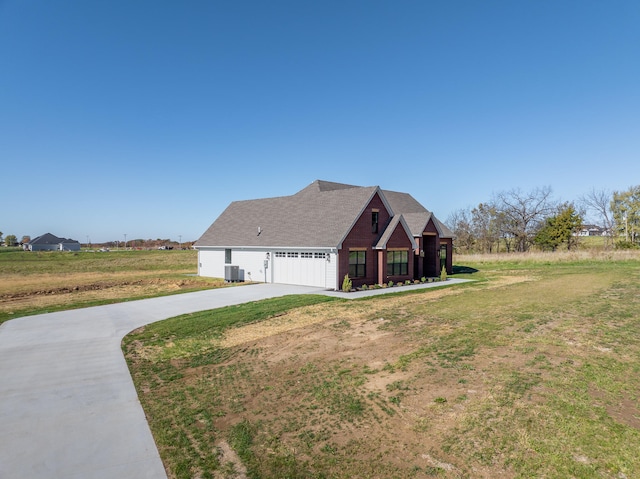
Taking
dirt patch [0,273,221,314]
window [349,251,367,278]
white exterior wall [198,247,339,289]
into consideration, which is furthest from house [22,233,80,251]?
window [349,251,367,278]

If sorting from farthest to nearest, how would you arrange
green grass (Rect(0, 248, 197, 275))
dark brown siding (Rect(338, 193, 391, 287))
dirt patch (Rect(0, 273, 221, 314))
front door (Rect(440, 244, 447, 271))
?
green grass (Rect(0, 248, 197, 275)), front door (Rect(440, 244, 447, 271)), dark brown siding (Rect(338, 193, 391, 287)), dirt patch (Rect(0, 273, 221, 314))

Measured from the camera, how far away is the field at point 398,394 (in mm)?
5551

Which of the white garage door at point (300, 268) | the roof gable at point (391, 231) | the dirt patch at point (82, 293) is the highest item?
the roof gable at point (391, 231)

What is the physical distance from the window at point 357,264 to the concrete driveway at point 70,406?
532 inches

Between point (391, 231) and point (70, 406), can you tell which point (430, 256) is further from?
point (70, 406)

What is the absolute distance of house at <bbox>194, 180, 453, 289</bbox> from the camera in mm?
24656

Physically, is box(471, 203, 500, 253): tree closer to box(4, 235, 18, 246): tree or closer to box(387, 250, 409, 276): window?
box(387, 250, 409, 276): window

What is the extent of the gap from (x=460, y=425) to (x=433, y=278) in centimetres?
2348

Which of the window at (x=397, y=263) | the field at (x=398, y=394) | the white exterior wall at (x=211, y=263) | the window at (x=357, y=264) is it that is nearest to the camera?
the field at (x=398, y=394)

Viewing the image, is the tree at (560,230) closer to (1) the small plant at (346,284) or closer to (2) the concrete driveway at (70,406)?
(1) the small plant at (346,284)

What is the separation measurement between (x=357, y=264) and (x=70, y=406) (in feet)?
62.0

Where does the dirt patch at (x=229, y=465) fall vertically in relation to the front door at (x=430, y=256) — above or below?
below

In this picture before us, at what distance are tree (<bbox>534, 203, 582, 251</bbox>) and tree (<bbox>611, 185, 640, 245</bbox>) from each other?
33.7 ft

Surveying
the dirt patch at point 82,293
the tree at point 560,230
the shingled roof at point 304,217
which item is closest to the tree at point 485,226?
the tree at point 560,230
